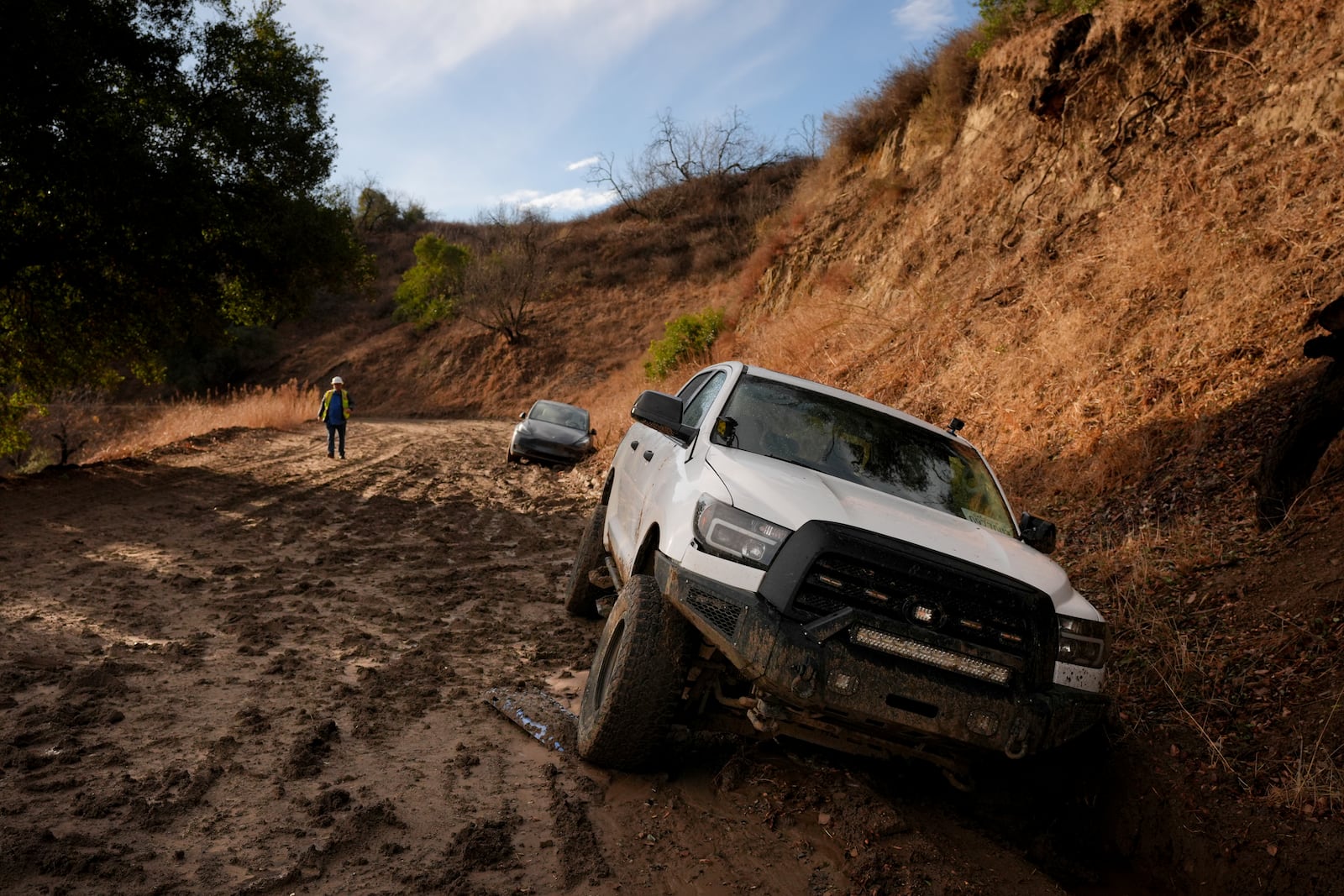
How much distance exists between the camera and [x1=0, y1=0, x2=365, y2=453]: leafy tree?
1031 cm

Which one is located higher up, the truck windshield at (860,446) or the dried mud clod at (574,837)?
the truck windshield at (860,446)

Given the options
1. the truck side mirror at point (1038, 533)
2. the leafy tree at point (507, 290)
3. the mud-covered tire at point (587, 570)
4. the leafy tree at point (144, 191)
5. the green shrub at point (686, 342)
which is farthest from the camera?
the leafy tree at point (507, 290)

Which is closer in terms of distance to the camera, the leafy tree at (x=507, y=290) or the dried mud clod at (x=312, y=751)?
the dried mud clod at (x=312, y=751)

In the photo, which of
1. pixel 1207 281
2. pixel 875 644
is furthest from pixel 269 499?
pixel 1207 281

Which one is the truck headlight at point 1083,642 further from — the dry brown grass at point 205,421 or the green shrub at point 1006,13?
the green shrub at point 1006,13

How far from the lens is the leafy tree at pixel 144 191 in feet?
33.8

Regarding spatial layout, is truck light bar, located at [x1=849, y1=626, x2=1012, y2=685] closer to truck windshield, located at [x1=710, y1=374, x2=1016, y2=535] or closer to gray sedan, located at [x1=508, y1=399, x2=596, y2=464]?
truck windshield, located at [x1=710, y1=374, x2=1016, y2=535]

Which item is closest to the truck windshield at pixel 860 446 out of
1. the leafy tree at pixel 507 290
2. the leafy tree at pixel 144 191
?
the leafy tree at pixel 144 191

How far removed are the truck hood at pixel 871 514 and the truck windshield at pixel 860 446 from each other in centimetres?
24

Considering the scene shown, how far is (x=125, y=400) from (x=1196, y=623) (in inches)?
1969

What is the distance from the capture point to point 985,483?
16.5ft

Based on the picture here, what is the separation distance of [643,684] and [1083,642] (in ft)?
5.83

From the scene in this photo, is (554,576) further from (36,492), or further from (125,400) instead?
(125,400)

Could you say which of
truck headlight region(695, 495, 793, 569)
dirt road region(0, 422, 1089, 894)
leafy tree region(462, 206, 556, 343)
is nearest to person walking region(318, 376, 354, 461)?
dirt road region(0, 422, 1089, 894)
